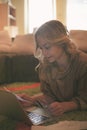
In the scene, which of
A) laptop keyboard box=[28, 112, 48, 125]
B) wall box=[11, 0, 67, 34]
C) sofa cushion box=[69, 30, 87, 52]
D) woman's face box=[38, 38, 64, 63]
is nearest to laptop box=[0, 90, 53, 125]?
laptop keyboard box=[28, 112, 48, 125]

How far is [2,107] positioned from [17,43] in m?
1.80

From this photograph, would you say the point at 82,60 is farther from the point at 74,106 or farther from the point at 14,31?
the point at 14,31

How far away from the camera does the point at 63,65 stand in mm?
1168

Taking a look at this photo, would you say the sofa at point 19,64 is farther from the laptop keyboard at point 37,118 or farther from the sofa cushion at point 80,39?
the laptop keyboard at point 37,118

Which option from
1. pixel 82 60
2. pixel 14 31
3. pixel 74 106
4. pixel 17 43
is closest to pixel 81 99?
pixel 74 106

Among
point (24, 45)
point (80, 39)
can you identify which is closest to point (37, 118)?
point (80, 39)

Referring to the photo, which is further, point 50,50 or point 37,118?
point 50,50

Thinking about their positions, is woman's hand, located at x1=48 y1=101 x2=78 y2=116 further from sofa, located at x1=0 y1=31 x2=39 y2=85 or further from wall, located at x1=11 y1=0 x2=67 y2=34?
wall, located at x1=11 y1=0 x2=67 y2=34

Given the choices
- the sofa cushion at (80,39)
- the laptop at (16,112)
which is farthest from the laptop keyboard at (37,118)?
the sofa cushion at (80,39)

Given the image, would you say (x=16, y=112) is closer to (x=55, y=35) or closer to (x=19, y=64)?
(x=55, y=35)

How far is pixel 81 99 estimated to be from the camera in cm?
111

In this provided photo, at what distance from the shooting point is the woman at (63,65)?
1.11 m

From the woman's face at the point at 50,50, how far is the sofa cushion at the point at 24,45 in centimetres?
144

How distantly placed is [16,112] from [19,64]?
170 cm
